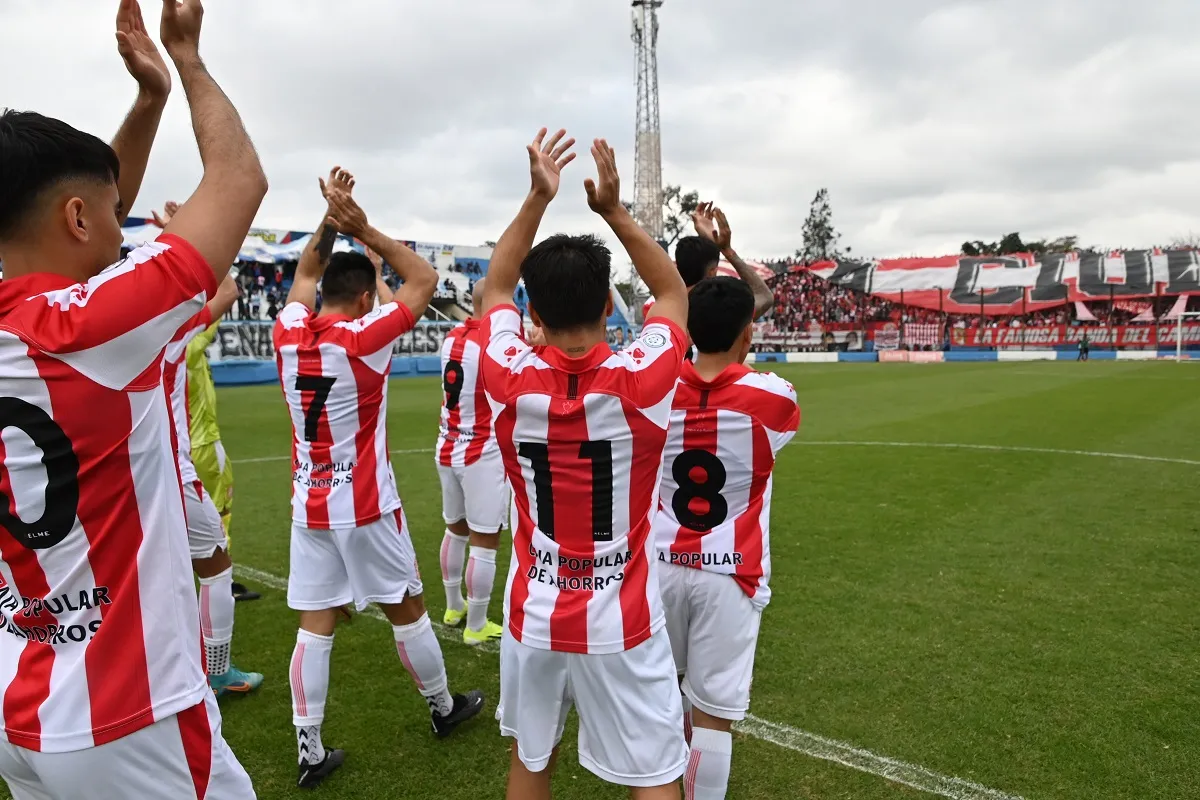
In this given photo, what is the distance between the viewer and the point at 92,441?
1.67 m

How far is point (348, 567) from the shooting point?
12.4 feet

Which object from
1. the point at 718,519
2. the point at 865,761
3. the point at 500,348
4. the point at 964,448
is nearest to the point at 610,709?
the point at 718,519

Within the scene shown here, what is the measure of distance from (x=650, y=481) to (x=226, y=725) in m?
3.07

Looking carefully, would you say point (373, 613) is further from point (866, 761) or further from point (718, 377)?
point (718, 377)

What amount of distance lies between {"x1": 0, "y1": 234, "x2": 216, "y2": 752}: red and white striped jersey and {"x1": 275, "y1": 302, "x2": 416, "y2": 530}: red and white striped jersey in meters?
1.79

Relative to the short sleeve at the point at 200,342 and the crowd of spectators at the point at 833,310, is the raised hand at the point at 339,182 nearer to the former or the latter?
the short sleeve at the point at 200,342

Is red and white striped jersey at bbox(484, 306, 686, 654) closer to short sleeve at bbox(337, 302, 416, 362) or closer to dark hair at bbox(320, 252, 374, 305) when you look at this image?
short sleeve at bbox(337, 302, 416, 362)

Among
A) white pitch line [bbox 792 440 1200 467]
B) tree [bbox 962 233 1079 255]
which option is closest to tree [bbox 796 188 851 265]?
tree [bbox 962 233 1079 255]

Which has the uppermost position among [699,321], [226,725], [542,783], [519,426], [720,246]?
[720,246]

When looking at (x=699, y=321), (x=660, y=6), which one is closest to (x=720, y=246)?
(x=699, y=321)

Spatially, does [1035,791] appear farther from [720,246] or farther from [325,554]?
[325,554]

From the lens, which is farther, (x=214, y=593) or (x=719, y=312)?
(x=214, y=593)

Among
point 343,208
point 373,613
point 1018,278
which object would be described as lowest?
point 373,613

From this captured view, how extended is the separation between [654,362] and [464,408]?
11.3 ft
